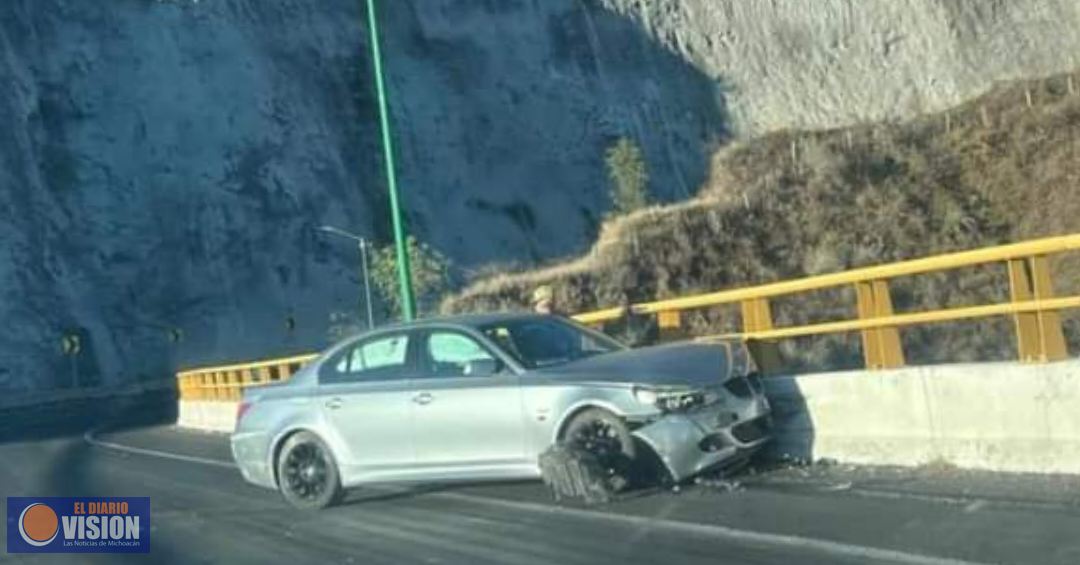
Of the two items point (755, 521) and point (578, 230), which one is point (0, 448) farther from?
point (578, 230)

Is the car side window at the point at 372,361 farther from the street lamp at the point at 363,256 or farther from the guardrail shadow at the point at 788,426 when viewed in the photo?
the street lamp at the point at 363,256

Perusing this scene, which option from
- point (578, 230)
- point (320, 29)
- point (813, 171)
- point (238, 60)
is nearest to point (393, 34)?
point (320, 29)

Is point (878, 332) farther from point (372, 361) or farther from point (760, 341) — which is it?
point (372, 361)

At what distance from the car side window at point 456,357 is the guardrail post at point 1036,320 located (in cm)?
379

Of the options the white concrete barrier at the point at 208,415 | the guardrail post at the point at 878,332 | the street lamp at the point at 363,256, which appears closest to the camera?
the guardrail post at the point at 878,332

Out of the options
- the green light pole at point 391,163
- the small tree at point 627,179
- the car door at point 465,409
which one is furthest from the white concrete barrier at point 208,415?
the small tree at point 627,179

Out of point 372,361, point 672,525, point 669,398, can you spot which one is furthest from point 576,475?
point 372,361

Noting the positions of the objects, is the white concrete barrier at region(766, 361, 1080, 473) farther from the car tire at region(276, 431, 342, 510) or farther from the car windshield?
the car tire at region(276, 431, 342, 510)

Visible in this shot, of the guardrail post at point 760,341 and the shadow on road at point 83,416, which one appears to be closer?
the guardrail post at point 760,341

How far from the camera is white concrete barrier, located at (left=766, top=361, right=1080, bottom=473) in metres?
9.43

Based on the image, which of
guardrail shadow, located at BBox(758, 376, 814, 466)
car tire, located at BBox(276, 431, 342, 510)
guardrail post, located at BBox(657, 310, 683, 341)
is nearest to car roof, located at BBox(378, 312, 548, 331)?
car tire, located at BBox(276, 431, 342, 510)

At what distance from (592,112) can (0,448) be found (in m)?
37.7

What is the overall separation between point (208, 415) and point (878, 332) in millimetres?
19568

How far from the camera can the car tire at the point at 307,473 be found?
12414mm
